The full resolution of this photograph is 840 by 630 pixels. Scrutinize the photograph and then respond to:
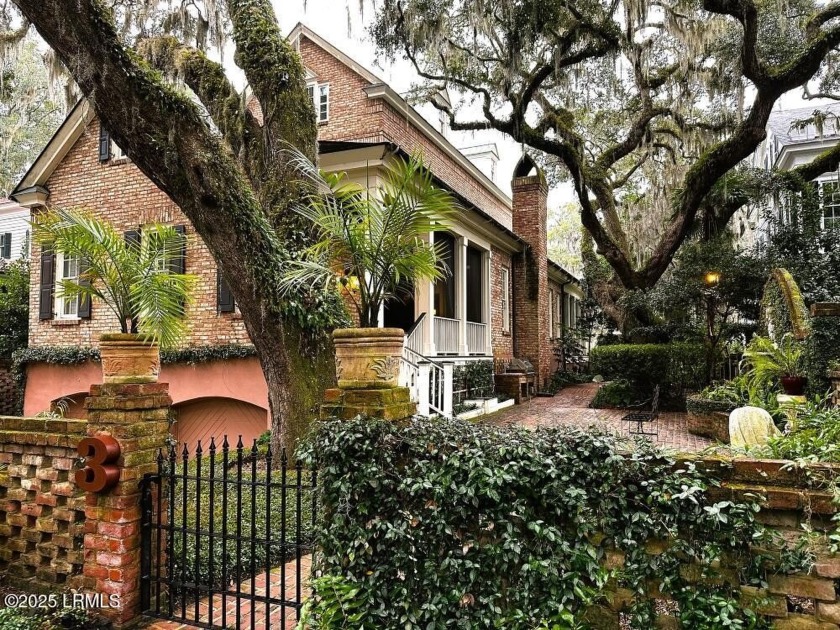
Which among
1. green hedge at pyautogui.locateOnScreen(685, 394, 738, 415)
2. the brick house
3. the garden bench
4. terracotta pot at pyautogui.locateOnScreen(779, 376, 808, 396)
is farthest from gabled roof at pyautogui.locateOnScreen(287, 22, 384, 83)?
terracotta pot at pyautogui.locateOnScreen(779, 376, 808, 396)

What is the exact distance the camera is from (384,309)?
1053cm

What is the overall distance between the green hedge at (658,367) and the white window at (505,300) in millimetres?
3293

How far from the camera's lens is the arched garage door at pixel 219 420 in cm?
1049

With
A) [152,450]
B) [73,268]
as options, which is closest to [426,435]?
[152,450]

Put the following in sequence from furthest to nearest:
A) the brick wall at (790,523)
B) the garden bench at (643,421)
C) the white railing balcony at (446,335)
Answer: the white railing balcony at (446,335) < the garden bench at (643,421) < the brick wall at (790,523)

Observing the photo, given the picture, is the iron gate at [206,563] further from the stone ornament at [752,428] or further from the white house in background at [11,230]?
the white house in background at [11,230]

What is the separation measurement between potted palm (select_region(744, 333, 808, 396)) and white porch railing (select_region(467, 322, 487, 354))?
5.97m

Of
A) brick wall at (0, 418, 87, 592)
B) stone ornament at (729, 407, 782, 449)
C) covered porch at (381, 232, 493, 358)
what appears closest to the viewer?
brick wall at (0, 418, 87, 592)

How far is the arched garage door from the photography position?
10.5m

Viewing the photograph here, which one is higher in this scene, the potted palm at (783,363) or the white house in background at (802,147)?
the white house in background at (802,147)

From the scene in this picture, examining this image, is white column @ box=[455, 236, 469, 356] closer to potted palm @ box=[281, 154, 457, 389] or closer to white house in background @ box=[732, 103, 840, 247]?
white house in background @ box=[732, 103, 840, 247]

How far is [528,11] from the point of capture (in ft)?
26.9

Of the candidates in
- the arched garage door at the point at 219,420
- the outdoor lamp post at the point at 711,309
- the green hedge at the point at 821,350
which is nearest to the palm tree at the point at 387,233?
the green hedge at the point at 821,350

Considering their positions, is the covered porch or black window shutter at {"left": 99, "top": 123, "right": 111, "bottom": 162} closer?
the covered porch
